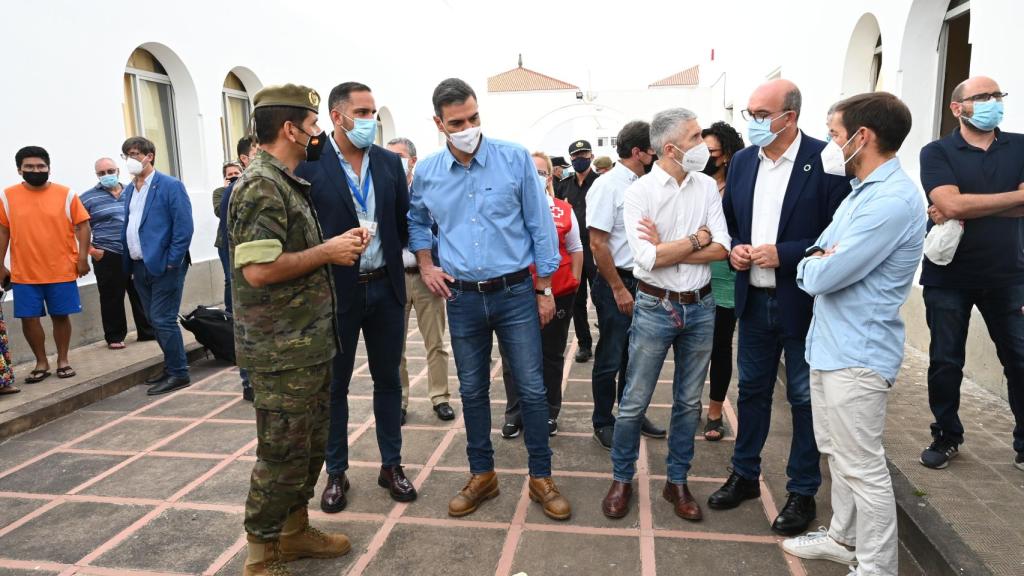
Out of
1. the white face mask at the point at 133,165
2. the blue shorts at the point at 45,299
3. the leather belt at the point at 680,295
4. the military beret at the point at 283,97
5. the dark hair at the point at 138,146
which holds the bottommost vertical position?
the blue shorts at the point at 45,299

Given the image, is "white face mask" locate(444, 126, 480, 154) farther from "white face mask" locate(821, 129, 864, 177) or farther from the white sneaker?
the white sneaker

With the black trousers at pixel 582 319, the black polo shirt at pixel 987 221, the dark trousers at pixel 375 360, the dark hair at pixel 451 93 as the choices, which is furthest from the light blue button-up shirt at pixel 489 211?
the black trousers at pixel 582 319

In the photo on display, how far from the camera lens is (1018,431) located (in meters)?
3.42

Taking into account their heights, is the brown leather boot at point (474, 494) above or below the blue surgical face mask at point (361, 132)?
below

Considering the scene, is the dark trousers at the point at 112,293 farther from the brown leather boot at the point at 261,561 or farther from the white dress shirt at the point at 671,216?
the white dress shirt at the point at 671,216

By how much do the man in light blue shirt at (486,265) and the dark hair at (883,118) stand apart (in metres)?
1.39

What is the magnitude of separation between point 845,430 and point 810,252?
698 mm

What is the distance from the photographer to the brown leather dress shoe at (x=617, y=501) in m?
3.13

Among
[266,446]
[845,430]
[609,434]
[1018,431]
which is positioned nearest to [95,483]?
[266,446]

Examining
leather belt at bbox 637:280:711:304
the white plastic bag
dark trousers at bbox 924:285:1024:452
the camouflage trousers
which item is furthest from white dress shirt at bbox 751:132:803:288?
the camouflage trousers

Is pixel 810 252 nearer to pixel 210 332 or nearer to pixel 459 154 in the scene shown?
pixel 459 154

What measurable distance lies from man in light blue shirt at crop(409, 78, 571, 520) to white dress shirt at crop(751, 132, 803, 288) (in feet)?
3.10

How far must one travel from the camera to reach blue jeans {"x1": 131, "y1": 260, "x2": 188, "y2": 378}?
207 inches

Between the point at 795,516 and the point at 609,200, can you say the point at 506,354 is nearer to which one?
the point at 609,200
